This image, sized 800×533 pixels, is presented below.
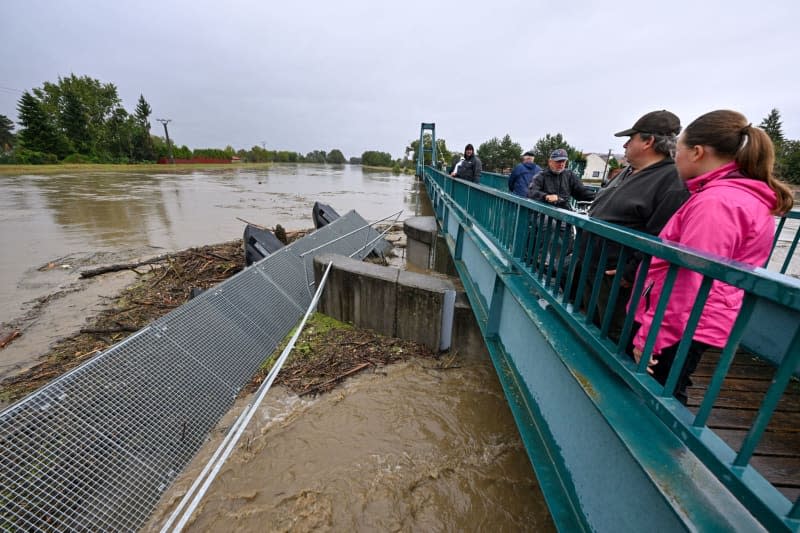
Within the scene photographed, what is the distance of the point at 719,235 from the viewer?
49.5 inches

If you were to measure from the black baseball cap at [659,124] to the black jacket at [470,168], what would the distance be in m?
6.42

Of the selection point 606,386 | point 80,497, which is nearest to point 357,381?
Answer: point 80,497

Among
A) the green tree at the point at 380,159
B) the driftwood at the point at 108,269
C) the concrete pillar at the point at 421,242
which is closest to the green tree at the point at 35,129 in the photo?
the driftwood at the point at 108,269

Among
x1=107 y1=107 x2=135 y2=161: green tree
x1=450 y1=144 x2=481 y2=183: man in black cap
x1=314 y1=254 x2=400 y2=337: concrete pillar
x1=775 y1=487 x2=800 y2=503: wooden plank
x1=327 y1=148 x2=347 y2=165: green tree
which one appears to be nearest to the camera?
x1=775 y1=487 x2=800 y2=503: wooden plank

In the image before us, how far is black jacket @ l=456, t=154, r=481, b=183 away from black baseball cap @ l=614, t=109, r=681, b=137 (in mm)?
6416

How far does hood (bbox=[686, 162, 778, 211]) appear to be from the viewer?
1290 millimetres

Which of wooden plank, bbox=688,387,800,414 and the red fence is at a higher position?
wooden plank, bbox=688,387,800,414

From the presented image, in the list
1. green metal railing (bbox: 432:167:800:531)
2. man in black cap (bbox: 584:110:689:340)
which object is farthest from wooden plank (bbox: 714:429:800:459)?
man in black cap (bbox: 584:110:689:340)

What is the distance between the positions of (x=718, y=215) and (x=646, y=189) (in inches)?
26.9

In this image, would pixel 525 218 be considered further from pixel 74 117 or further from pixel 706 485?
pixel 74 117

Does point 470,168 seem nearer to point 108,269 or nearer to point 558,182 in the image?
point 558,182

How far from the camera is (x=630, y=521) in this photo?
48.9 inches

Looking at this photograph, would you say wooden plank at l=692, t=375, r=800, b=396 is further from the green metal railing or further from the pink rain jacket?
the pink rain jacket

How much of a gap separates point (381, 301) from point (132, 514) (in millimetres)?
2905
